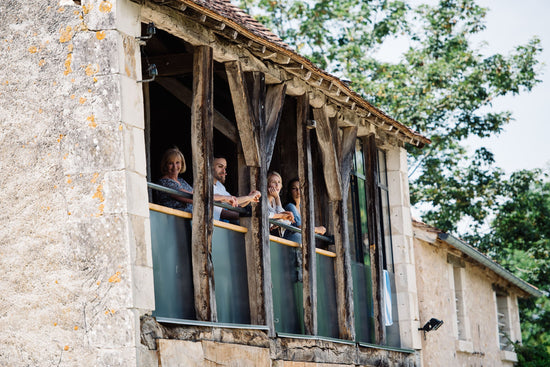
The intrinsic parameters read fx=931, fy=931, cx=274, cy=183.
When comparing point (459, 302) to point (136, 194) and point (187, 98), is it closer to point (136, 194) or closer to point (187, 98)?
point (187, 98)

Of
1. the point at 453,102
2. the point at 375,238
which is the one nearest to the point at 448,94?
the point at 453,102

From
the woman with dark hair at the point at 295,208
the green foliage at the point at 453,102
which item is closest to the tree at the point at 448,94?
the green foliage at the point at 453,102

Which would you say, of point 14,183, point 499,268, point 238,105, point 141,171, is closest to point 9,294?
point 14,183

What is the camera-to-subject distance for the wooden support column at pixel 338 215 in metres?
10.4

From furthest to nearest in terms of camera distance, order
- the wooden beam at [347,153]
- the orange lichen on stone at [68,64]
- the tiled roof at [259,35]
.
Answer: the wooden beam at [347,153], the tiled roof at [259,35], the orange lichen on stone at [68,64]

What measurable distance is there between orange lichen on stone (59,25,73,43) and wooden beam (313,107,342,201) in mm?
3865

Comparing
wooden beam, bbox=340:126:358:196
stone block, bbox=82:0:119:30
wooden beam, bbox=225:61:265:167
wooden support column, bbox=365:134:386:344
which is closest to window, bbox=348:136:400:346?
wooden support column, bbox=365:134:386:344

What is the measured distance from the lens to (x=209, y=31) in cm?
819

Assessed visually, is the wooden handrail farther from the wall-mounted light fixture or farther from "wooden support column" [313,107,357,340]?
the wall-mounted light fixture

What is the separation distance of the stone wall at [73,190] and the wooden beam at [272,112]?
6.79 feet

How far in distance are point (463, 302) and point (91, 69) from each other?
10.5 meters

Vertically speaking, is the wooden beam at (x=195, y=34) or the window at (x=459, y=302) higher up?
the wooden beam at (x=195, y=34)

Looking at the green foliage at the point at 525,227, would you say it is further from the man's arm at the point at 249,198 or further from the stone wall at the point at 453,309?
the man's arm at the point at 249,198

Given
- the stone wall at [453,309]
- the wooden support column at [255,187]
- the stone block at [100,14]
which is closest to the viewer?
the stone block at [100,14]
